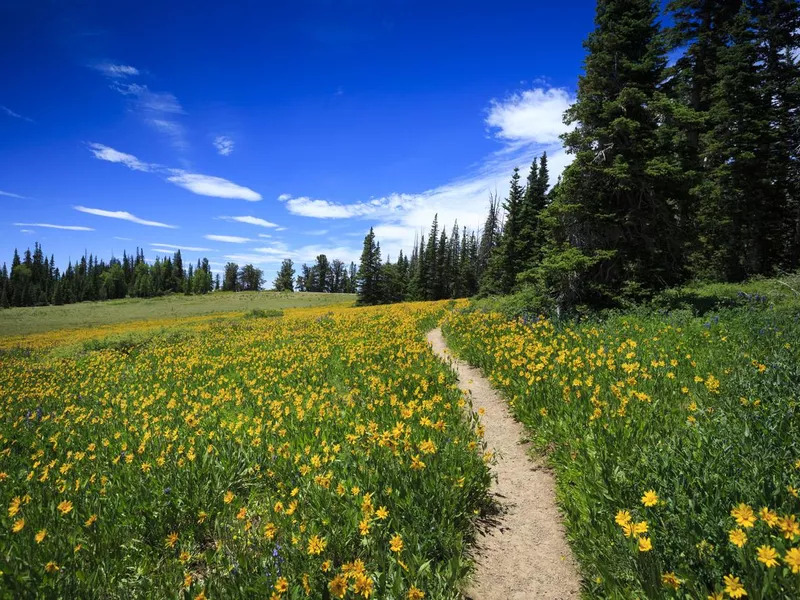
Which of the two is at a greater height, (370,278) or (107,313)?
(370,278)

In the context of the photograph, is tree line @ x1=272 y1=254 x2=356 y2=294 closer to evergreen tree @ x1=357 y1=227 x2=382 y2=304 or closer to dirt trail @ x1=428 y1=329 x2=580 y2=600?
evergreen tree @ x1=357 y1=227 x2=382 y2=304

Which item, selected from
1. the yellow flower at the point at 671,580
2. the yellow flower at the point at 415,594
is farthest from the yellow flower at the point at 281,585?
the yellow flower at the point at 671,580

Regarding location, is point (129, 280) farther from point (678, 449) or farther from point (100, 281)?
point (678, 449)

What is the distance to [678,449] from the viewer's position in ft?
12.0

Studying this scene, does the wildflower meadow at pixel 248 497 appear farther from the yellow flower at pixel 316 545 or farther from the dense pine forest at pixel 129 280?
the dense pine forest at pixel 129 280

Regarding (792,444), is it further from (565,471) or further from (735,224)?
(735,224)

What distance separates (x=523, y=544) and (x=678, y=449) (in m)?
1.84

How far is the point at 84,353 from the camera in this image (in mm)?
16984

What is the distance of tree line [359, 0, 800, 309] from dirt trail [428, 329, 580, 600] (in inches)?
313

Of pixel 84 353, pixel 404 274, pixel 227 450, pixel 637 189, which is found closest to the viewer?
pixel 227 450

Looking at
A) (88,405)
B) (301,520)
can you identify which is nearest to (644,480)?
(301,520)

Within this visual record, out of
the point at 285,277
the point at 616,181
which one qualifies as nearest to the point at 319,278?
the point at 285,277

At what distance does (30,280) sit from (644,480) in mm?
139067

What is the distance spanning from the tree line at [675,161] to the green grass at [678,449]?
4.45 m
